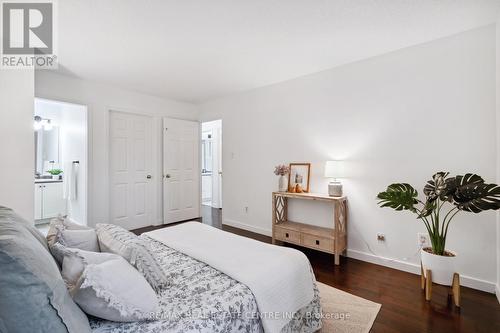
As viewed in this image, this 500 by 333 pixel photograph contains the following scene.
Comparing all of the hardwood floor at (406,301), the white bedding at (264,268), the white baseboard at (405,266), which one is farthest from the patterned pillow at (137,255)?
→ the white baseboard at (405,266)

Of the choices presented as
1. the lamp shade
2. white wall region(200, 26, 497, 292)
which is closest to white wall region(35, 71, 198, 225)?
white wall region(200, 26, 497, 292)

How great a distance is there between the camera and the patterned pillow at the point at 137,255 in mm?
1300

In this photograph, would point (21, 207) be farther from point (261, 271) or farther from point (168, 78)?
point (261, 271)

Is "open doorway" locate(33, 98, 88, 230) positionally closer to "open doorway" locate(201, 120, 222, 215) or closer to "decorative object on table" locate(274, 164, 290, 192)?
"open doorway" locate(201, 120, 222, 215)

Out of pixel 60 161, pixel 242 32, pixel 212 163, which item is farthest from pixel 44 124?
pixel 242 32

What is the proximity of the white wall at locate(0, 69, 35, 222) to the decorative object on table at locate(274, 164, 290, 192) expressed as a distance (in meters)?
2.94

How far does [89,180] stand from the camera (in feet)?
12.4

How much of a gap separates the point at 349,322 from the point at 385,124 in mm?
2133

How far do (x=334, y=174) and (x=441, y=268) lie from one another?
4.48 feet

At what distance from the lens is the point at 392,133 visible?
2.79 m

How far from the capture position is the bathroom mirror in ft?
16.4

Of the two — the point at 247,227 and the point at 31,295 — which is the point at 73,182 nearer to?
the point at 247,227

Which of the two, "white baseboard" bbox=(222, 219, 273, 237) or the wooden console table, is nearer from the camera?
the wooden console table

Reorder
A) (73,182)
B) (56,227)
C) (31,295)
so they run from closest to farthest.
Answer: (31,295) → (56,227) → (73,182)
